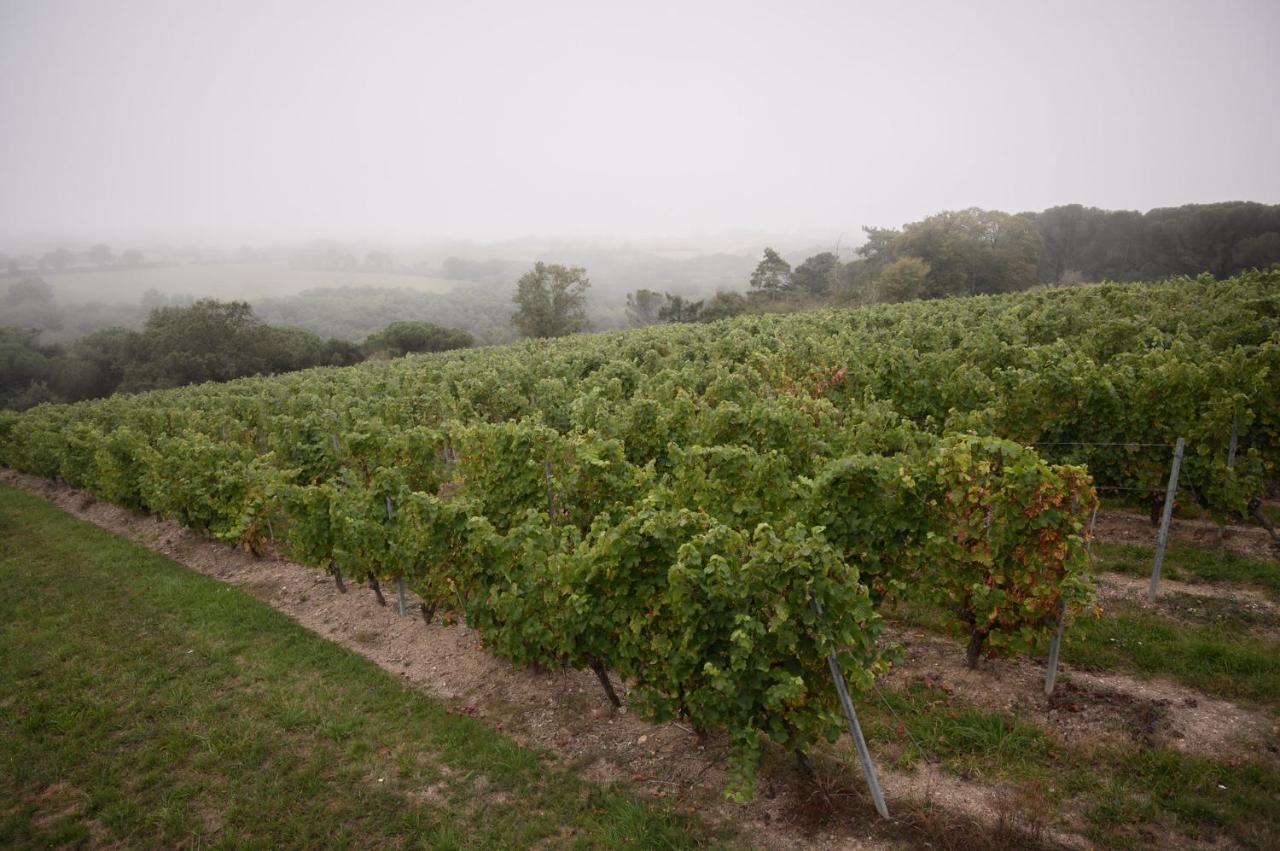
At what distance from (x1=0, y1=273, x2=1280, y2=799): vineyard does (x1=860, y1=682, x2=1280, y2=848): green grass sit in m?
0.80

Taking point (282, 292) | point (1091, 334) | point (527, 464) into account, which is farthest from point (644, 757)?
point (282, 292)

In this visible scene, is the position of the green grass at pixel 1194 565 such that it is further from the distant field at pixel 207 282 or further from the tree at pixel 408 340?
the distant field at pixel 207 282

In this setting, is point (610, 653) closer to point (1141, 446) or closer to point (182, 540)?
point (1141, 446)

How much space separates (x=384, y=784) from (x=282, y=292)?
7287 inches

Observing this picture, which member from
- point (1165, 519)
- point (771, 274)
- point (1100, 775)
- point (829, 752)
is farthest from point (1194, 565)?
point (771, 274)

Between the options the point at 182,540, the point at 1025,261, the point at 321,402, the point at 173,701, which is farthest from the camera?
the point at 1025,261

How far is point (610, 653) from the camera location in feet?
20.0

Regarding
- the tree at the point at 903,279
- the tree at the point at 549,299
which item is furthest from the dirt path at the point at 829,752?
the tree at the point at 549,299

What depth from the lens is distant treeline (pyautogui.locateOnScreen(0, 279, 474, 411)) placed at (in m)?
57.3

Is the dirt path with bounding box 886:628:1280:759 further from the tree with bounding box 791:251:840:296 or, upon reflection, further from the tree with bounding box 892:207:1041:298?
the tree with bounding box 791:251:840:296

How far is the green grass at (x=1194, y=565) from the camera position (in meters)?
8.30

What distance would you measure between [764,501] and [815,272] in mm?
78318

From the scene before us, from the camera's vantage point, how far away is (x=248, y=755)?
21.2 ft

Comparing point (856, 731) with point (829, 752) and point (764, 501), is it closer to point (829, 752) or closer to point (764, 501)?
point (829, 752)
